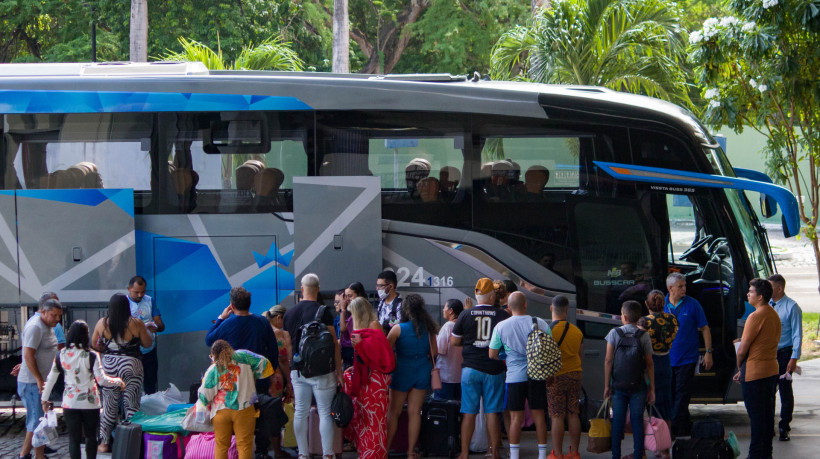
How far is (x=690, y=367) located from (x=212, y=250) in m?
5.36

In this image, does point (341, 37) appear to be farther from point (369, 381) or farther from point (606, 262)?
point (369, 381)

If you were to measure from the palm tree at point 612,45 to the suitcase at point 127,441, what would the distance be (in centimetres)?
965

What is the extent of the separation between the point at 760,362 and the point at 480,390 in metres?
2.62

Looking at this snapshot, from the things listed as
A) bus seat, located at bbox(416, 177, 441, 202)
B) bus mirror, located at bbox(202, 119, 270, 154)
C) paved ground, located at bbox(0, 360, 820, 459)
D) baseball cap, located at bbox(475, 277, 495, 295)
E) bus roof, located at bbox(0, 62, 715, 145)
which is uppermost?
bus roof, located at bbox(0, 62, 715, 145)

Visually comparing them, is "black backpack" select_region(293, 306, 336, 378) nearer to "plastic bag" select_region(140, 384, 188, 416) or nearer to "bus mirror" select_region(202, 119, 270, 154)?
"plastic bag" select_region(140, 384, 188, 416)

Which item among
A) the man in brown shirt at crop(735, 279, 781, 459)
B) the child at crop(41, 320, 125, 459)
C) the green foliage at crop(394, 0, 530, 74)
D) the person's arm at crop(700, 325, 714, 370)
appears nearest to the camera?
the child at crop(41, 320, 125, 459)

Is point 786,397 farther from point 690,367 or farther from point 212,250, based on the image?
point 212,250

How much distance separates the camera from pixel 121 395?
9.12 metres

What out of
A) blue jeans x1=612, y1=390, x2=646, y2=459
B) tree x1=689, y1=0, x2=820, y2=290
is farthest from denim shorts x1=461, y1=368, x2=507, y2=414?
tree x1=689, y1=0, x2=820, y2=290

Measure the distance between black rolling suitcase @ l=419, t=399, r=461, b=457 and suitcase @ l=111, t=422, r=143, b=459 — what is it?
111 inches

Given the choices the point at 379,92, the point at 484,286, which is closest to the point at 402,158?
the point at 379,92

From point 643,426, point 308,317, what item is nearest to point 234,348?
point 308,317

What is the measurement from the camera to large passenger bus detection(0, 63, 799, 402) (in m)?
9.82

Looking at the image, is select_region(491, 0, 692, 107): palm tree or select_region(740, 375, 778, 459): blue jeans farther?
select_region(491, 0, 692, 107): palm tree
